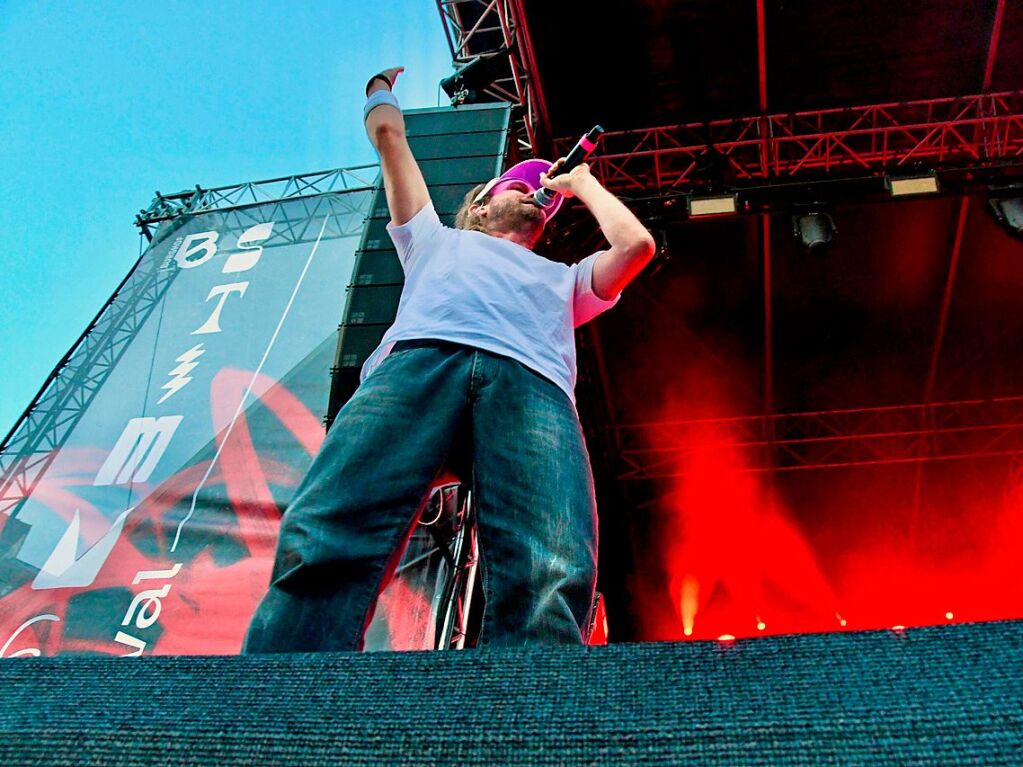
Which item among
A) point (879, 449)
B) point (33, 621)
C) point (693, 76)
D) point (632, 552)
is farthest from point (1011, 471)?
point (33, 621)

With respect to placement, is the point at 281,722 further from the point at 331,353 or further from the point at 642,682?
the point at 331,353

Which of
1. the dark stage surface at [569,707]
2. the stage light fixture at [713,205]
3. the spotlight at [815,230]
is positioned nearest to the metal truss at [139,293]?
the stage light fixture at [713,205]

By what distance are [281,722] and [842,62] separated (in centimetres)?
567

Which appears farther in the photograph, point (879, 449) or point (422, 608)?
point (879, 449)

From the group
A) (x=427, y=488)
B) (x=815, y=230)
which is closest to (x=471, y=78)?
(x=815, y=230)

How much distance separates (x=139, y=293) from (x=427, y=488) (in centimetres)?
536

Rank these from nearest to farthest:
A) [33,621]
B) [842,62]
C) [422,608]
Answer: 1. [422,608]
2. [33,621]
3. [842,62]

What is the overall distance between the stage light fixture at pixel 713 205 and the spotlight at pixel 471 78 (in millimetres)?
1422

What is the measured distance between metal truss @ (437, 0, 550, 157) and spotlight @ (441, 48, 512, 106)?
12 millimetres

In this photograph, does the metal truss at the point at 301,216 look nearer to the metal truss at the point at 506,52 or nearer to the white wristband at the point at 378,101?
the metal truss at the point at 506,52

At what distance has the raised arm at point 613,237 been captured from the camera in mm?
1354

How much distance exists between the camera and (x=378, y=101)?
4.84ft

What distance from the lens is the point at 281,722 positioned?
18.1 inches

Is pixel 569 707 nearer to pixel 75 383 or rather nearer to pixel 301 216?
pixel 75 383
